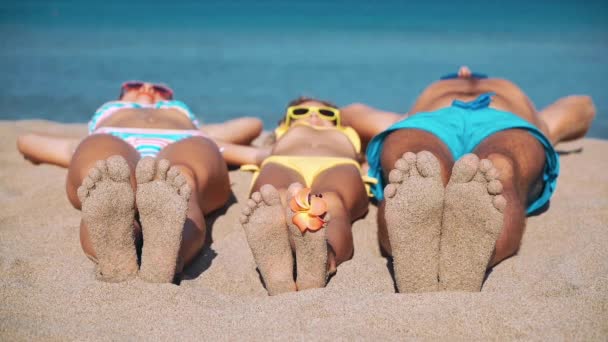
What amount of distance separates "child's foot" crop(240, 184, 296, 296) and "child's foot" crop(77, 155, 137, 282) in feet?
1.34

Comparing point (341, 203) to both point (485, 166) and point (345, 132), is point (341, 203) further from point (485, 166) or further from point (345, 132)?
point (345, 132)

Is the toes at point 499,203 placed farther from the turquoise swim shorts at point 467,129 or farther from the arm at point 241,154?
the arm at point 241,154

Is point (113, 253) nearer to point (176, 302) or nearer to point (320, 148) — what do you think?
point (176, 302)

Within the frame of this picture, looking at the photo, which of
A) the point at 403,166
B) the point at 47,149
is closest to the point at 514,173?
the point at 403,166

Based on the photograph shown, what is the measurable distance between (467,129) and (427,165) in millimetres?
1133

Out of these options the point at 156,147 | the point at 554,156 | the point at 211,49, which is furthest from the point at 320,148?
the point at 211,49

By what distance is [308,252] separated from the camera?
2217 millimetres

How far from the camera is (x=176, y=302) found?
2131 mm

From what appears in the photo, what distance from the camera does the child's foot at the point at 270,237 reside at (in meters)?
2.20

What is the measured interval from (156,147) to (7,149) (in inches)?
70.1

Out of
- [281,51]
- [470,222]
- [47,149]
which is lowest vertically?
[281,51]

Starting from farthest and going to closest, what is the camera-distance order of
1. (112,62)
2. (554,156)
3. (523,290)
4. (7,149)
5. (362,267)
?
(112,62) → (7,149) → (554,156) → (362,267) → (523,290)

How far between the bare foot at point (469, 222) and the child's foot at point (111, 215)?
3.50ft

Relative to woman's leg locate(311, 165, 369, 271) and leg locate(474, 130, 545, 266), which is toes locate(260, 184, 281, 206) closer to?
woman's leg locate(311, 165, 369, 271)
